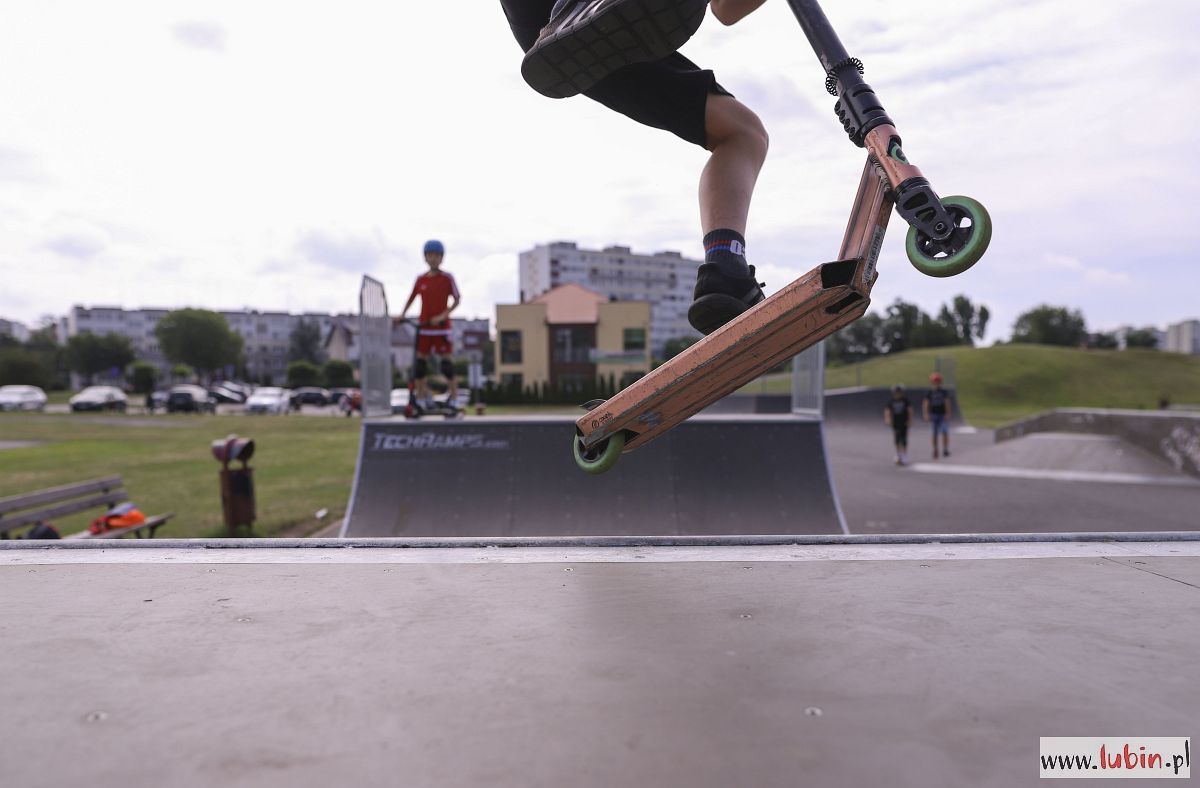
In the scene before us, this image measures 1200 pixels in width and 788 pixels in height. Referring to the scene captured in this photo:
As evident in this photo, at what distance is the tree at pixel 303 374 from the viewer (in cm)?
7012

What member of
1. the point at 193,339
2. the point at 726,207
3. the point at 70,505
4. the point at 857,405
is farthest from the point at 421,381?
the point at 193,339

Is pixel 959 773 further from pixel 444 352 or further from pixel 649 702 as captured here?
pixel 444 352

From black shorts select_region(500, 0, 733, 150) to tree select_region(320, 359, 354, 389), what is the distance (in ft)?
234

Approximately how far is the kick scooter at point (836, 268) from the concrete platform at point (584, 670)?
0.57 metres

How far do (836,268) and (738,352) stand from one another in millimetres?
381

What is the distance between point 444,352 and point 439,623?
6723mm

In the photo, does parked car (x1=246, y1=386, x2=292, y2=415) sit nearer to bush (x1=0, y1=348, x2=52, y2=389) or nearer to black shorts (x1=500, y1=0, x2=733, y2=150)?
black shorts (x1=500, y1=0, x2=733, y2=150)

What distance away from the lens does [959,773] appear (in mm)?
1080

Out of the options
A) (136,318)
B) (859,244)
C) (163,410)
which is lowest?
(163,410)

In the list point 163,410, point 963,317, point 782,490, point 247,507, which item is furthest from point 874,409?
point 963,317

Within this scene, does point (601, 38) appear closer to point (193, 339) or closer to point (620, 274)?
point (193, 339)

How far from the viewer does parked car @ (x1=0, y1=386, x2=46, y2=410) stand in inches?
1628

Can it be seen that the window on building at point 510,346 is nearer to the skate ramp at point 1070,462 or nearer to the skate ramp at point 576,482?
the skate ramp at point 1070,462

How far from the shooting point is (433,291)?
8.04 m
